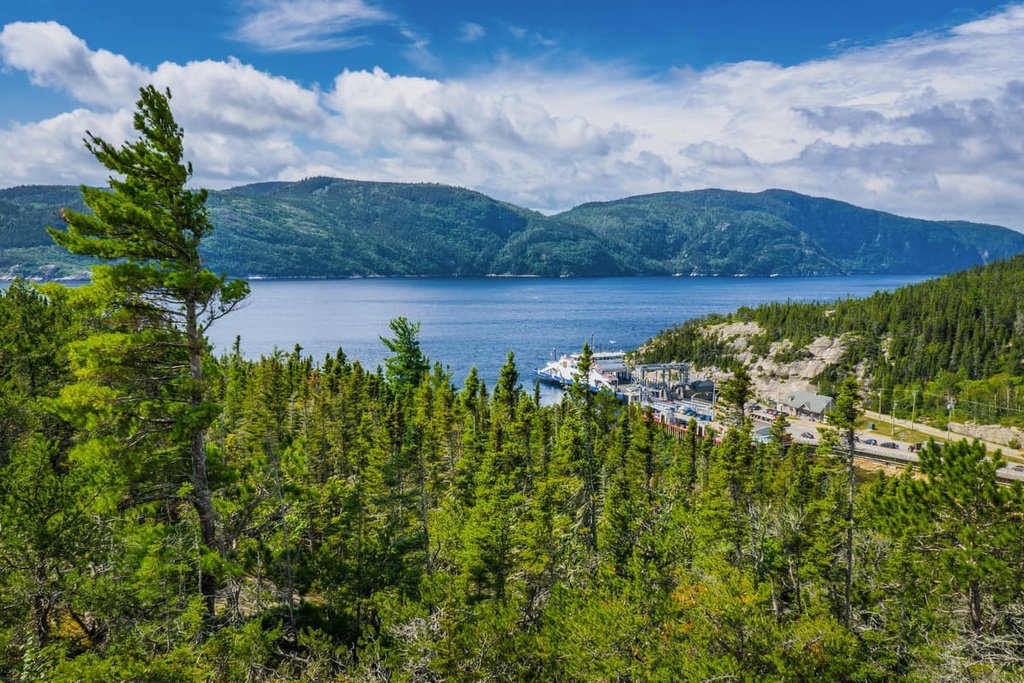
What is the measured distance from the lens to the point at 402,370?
288ft

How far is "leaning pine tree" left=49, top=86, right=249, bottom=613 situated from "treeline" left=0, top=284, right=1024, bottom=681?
0.28 metres

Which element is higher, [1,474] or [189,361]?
[189,361]

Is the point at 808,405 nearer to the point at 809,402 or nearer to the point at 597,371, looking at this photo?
the point at 809,402

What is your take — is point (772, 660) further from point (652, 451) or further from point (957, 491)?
point (652, 451)

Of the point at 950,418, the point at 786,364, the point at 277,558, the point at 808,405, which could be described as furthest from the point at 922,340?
the point at 277,558

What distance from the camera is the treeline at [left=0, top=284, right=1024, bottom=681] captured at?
15.4 m

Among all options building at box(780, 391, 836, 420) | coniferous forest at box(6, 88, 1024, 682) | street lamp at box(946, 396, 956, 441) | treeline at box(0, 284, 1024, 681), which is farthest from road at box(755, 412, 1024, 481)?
coniferous forest at box(6, 88, 1024, 682)

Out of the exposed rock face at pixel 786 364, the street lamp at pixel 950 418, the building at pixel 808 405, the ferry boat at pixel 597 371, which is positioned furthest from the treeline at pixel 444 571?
the exposed rock face at pixel 786 364

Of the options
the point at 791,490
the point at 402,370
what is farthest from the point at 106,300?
the point at 402,370

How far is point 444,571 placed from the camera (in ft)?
→ 90.4

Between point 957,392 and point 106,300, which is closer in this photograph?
point 106,300

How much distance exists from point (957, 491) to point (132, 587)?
23.3m

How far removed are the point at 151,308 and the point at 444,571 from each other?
1754cm

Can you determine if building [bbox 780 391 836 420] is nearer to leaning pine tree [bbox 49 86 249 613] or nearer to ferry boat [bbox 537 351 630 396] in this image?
ferry boat [bbox 537 351 630 396]
